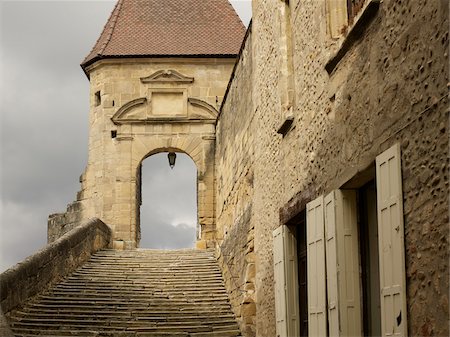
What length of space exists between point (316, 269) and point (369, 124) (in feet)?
5.74

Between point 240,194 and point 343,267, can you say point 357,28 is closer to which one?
point 343,267

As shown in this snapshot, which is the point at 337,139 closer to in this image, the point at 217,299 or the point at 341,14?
the point at 341,14

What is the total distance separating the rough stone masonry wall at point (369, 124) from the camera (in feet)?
17.5

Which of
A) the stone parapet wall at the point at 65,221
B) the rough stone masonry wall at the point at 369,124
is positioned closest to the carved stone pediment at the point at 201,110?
the stone parapet wall at the point at 65,221

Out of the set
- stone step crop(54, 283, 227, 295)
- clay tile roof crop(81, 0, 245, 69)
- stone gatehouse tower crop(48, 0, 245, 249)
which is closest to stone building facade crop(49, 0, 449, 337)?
stone step crop(54, 283, 227, 295)

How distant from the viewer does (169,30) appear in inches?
943

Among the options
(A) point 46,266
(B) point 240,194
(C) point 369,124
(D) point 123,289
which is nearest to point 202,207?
(B) point 240,194

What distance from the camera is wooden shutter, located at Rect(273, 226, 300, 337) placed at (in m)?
9.10

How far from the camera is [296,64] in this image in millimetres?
9180

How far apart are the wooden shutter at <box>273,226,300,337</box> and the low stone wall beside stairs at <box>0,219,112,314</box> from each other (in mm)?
4353

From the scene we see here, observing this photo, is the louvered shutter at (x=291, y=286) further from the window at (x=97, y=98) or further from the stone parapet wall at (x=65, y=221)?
the window at (x=97, y=98)

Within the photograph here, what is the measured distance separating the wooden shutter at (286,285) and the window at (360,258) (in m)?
1.02

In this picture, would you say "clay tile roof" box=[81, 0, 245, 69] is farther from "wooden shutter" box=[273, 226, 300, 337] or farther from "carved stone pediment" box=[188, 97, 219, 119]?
"wooden shutter" box=[273, 226, 300, 337]

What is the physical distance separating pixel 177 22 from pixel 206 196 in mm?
5283
